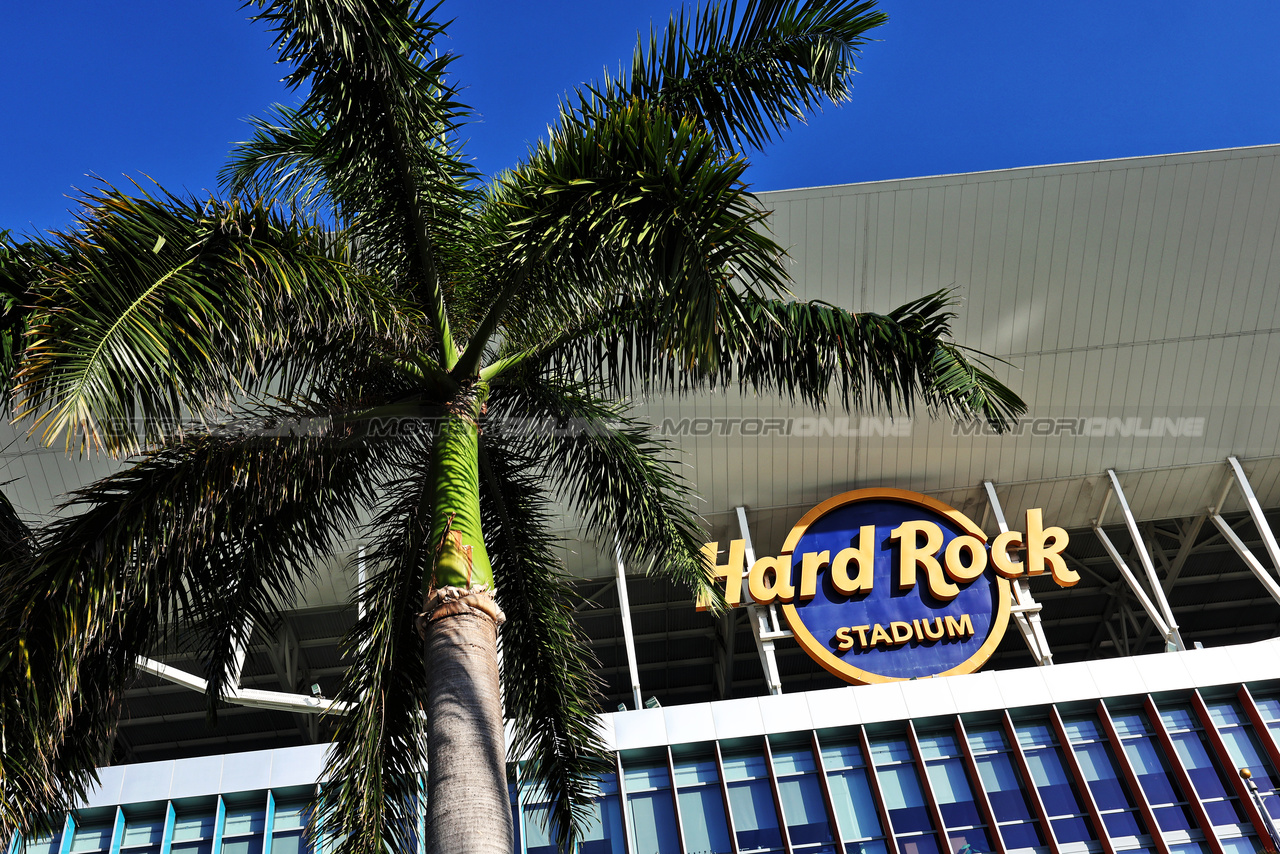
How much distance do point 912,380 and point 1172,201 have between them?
1530 cm

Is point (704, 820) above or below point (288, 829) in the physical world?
below

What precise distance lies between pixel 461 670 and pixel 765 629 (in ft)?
49.5

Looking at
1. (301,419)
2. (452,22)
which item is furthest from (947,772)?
(452,22)

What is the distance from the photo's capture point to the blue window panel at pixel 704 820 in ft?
56.1

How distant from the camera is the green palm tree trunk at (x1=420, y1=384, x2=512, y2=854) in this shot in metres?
6.14

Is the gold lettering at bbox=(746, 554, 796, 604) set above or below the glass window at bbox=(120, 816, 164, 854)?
above

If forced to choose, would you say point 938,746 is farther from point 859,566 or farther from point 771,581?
point 771,581

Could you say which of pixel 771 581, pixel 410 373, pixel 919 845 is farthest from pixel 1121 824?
pixel 410 373

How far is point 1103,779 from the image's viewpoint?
58.5 ft

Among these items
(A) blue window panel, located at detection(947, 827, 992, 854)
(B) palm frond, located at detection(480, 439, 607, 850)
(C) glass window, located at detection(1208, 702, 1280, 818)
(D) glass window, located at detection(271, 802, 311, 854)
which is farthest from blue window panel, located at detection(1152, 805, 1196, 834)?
(D) glass window, located at detection(271, 802, 311, 854)

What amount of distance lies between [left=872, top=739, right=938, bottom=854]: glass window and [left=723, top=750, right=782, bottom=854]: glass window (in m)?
2.03

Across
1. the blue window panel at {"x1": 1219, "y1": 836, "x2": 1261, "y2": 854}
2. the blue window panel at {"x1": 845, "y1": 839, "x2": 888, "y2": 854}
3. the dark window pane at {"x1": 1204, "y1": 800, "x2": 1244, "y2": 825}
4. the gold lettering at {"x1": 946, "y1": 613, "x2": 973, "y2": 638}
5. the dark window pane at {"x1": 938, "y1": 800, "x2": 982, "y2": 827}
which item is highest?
the gold lettering at {"x1": 946, "y1": 613, "x2": 973, "y2": 638}

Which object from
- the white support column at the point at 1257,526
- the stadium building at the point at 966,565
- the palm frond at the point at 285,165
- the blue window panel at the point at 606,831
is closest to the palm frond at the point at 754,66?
the palm frond at the point at 285,165

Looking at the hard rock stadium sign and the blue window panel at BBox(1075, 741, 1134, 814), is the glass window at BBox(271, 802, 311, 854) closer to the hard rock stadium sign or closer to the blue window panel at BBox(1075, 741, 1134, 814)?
the hard rock stadium sign
